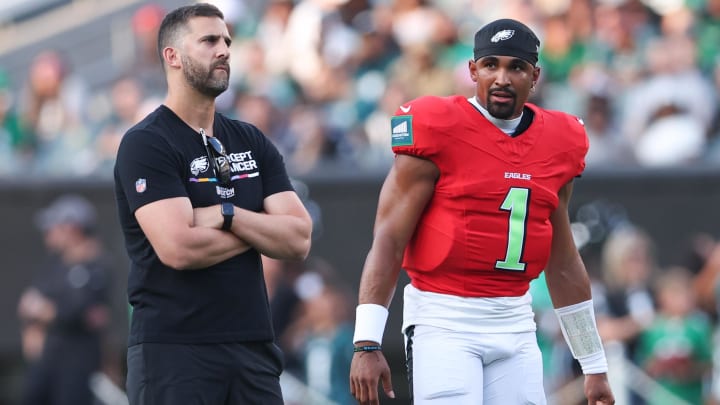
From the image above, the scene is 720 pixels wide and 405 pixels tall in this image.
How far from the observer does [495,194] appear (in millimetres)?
5312

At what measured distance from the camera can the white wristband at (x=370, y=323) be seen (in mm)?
5262

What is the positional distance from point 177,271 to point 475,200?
3.98 ft

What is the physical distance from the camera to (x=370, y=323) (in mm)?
5277

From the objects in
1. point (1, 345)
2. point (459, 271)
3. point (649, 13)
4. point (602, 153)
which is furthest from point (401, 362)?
point (459, 271)

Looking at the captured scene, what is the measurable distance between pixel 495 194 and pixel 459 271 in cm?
34

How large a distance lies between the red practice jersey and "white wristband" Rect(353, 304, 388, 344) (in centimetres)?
24

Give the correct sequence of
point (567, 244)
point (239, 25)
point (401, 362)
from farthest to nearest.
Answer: point (239, 25), point (401, 362), point (567, 244)

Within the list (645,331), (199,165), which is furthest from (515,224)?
(645,331)

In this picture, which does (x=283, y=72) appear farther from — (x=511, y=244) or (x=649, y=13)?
(x=511, y=244)

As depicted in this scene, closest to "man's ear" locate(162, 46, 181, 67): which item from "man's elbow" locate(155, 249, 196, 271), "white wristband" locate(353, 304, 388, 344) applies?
"man's elbow" locate(155, 249, 196, 271)

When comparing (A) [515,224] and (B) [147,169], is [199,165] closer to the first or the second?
(B) [147,169]

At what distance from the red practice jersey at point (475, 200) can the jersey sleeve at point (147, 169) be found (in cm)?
90

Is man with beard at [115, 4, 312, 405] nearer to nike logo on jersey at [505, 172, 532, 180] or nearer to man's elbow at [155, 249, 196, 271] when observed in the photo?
man's elbow at [155, 249, 196, 271]

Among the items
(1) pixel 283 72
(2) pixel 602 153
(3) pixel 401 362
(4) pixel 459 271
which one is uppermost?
(1) pixel 283 72
